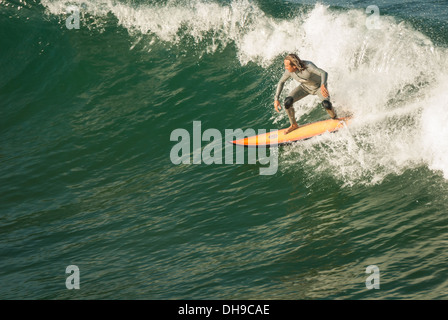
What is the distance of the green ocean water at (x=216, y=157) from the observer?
7.13m

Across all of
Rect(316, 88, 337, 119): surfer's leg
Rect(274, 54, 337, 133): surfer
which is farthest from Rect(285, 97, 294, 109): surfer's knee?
Rect(316, 88, 337, 119): surfer's leg

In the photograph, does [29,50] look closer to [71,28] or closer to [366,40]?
[71,28]

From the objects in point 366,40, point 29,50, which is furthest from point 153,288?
point 29,50

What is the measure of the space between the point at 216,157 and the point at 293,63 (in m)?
2.52

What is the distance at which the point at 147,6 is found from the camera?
16859mm

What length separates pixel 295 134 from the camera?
10.6 meters

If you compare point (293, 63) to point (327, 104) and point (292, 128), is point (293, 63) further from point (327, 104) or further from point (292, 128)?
point (292, 128)

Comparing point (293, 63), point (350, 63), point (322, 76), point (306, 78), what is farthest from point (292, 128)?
point (350, 63)

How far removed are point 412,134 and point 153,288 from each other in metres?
5.10

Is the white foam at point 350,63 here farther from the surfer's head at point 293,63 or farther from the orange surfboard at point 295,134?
the surfer's head at point 293,63

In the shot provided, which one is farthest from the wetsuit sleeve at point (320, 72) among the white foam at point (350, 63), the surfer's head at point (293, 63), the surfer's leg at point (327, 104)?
the white foam at point (350, 63)

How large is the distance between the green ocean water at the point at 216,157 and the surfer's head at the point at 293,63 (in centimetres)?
151

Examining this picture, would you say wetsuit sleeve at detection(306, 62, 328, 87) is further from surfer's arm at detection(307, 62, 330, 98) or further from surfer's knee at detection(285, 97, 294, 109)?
surfer's knee at detection(285, 97, 294, 109)

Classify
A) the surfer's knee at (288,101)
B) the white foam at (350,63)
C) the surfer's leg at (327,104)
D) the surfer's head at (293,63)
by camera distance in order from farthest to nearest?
the surfer's knee at (288,101), the surfer's leg at (327,104), the surfer's head at (293,63), the white foam at (350,63)
